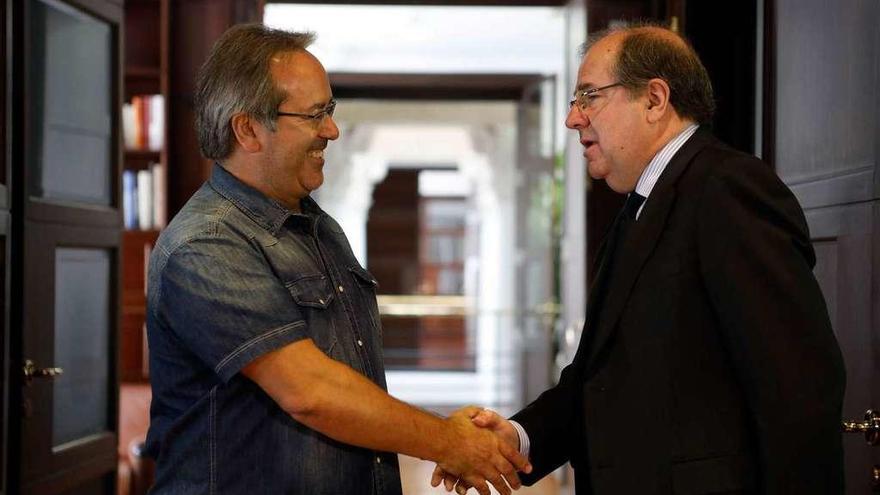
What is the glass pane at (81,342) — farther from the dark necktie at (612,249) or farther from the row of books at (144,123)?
the row of books at (144,123)

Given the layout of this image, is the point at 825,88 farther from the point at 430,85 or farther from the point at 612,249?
the point at 430,85

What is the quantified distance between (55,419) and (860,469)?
204 centimetres

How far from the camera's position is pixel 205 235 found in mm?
1698

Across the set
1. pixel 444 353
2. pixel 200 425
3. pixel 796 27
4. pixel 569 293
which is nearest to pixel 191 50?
pixel 569 293

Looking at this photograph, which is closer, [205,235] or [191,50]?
[205,235]

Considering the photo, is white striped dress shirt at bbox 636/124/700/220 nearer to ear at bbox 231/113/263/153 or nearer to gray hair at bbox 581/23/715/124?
gray hair at bbox 581/23/715/124

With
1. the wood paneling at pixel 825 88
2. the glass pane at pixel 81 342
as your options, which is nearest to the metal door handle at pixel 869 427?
the wood paneling at pixel 825 88

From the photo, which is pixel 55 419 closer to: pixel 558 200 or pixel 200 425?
pixel 200 425

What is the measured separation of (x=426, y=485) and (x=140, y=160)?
239 centimetres

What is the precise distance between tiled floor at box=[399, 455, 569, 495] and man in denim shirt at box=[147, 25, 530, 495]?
12.5ft

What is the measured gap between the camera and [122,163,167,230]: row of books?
5168 millimetres

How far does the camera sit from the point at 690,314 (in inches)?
67.5

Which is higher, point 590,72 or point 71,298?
point 590,72

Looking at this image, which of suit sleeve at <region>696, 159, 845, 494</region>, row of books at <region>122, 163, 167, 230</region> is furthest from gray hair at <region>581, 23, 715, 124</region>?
row of books at <region>122, 163, 167, 230</region>
